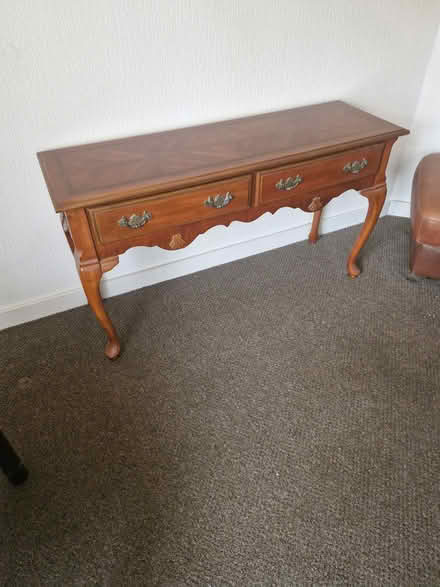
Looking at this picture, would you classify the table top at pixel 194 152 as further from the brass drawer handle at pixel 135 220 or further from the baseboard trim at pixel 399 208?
the baseboard trim at pixel 399 208

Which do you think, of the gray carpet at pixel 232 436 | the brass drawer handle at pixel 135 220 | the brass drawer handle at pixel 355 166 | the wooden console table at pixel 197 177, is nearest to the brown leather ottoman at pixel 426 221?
the gray carpet at pixel 232 436

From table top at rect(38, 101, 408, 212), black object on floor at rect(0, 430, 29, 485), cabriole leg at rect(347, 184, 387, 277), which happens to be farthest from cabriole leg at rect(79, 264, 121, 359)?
cabriole leg at rect(347, 184, 387, 277)

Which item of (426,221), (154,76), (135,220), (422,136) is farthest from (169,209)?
(422,136)

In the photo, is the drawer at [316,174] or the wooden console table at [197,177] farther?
the drawer at [316,174]

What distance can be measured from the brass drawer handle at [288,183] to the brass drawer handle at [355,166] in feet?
0.75

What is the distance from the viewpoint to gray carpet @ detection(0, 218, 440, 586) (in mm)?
1150

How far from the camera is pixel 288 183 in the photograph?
150 centimetres

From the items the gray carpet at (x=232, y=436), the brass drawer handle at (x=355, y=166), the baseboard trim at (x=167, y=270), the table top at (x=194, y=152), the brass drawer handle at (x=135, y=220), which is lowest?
the gray carpet at (x=232, y=436)

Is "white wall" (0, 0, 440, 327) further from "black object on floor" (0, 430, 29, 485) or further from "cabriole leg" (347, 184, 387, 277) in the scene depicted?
"black object on floor" (0, 430, 29, 485)

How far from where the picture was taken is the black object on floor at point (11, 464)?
122 centimetres

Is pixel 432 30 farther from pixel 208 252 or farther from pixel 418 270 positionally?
pixel 208 252

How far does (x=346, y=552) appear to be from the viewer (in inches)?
45.3

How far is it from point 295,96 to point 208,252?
33.2 inches

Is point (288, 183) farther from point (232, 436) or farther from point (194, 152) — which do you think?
point (232, 436)
